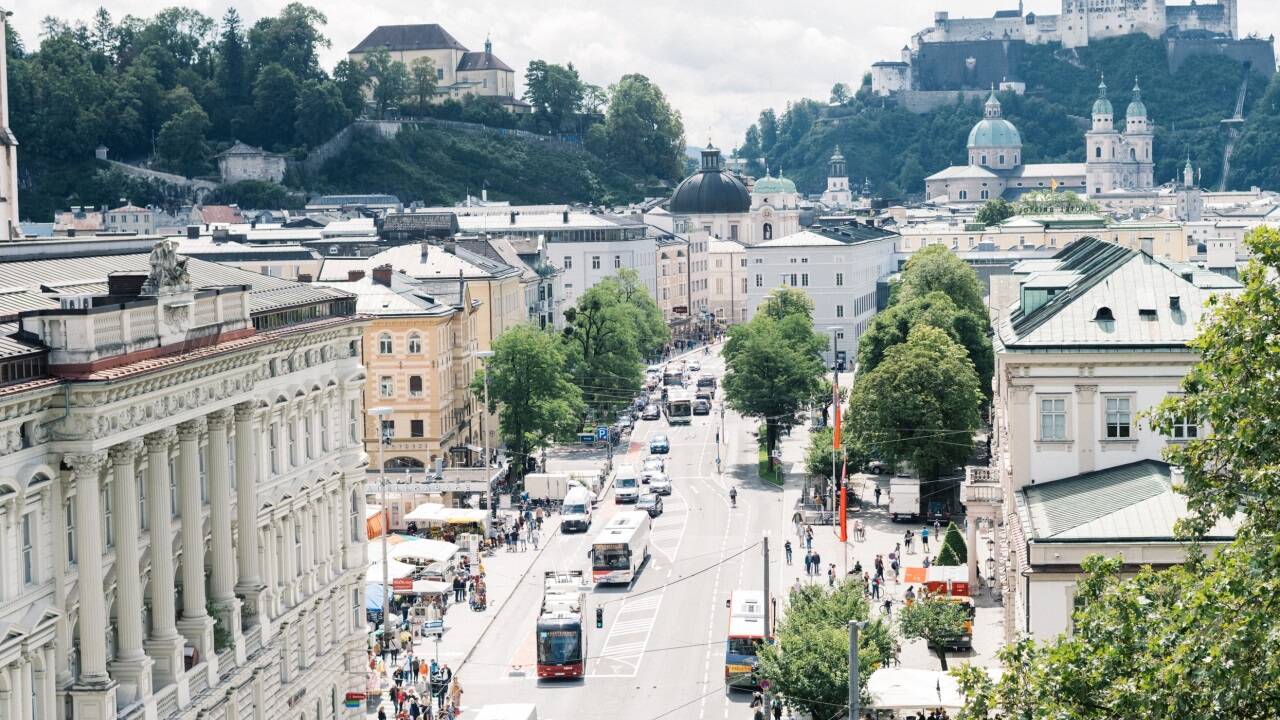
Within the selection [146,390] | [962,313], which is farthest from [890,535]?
[146,390]

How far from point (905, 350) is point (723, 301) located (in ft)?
361

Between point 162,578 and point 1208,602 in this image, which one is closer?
point 1208,602

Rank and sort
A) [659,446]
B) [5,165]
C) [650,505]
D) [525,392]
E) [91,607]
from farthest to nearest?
[659,446]
[525,392]
[650,505]
[5,165]
[91,607]

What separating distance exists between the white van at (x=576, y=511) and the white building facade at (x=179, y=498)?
95.8ft

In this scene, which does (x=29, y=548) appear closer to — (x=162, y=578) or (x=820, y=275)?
(x=162, y=578)

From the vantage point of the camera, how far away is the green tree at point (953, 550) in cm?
6631

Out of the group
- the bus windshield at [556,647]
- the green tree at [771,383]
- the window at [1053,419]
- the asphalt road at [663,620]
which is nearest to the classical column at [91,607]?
the asphalt road at [663,620]

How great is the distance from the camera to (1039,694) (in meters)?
27.7

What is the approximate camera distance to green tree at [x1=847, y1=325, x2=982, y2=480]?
81.9 meters

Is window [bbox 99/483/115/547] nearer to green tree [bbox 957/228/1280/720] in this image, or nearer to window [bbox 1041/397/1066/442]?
green tree [bbox 957/228/1280/720]

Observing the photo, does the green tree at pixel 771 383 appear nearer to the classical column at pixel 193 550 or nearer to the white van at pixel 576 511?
the white van at pixel 576 511

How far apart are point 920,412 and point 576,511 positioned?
581 inches

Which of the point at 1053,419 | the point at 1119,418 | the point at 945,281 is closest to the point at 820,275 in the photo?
the point at 945,281

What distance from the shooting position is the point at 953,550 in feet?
220
